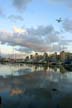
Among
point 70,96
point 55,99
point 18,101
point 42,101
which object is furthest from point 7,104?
point 70,96

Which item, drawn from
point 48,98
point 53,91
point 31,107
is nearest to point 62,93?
point 53,91

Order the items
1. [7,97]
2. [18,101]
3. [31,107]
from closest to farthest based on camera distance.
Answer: [31,107] → [18,101] → [7,97]

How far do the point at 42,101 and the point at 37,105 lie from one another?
111 inches

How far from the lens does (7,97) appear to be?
1403 inches

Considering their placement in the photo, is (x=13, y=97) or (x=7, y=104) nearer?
(x=7, y=104)

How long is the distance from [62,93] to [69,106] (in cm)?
956

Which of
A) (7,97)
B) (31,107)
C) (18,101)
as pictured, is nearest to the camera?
(31,107)

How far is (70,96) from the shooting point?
3759cm

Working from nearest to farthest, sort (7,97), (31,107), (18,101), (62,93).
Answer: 1. (31,107)
2. (18,101)
3. (7,97)
4. (62,93)

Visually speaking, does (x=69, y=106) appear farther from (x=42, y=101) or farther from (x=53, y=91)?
(x=53, y=91)

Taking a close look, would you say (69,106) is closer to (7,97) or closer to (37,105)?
(37,105)

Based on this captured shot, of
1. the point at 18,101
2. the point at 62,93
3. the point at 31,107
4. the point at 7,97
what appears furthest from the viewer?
the point at 62,93

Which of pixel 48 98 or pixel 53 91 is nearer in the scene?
pixel 48 98

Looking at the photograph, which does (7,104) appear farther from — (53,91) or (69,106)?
(53,91)
